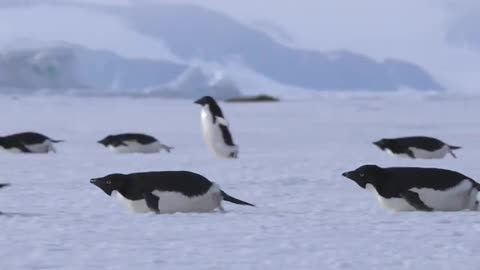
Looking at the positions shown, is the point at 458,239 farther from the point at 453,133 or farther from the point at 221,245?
the point at 453,133

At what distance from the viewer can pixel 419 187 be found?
17.5 feet

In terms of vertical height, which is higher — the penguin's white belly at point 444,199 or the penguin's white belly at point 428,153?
the penguin's white belly at point 428,153

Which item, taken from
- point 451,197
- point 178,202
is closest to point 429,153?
point 451,197

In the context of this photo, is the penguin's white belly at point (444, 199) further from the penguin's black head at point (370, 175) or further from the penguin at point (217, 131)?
the penguin at point (217, 131)

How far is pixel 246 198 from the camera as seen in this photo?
6.75 metres

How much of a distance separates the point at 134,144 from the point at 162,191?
7.65 meters

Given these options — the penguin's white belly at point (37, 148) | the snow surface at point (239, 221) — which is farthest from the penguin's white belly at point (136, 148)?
the penguin's white belly at point (37, 148)

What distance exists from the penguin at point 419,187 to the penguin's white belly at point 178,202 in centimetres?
85

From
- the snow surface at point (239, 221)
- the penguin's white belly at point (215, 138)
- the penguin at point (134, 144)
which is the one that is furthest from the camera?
the penguin at point (134, 144)

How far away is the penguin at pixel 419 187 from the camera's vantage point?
534 cm

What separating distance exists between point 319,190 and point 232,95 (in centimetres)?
3621

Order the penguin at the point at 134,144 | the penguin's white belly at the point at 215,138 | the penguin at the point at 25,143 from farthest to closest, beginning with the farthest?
the penguin at the point at 134,144, the penguin at the point at 25,143, the penguin's white belly at the point at 215,138

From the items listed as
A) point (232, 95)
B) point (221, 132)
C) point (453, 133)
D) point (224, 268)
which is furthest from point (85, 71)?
point (224, 268)

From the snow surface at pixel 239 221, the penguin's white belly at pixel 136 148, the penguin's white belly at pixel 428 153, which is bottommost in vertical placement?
the snow surface at pixel 239 221
